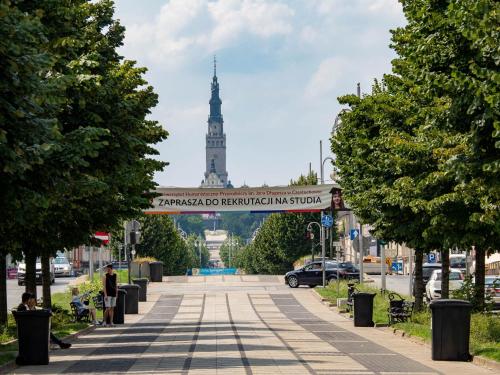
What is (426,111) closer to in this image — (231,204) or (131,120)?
(131,120)

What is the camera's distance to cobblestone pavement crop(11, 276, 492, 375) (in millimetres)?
20514

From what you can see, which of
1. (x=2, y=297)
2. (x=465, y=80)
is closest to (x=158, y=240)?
(x=2, y=297)

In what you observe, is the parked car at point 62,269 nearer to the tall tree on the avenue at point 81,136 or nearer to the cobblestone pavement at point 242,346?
the cobblestone pavement at point 242,346

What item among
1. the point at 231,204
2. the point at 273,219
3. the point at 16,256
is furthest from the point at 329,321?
the point at 273,219

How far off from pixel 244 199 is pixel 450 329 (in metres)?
38.5

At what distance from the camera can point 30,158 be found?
16.5 meters

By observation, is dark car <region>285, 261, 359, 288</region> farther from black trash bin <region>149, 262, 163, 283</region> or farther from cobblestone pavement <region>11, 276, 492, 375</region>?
cobblestone pavement <region>11, 276, 492, 375</region>

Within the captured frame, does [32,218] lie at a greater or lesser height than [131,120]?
lesser

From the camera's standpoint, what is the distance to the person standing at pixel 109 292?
34.9m

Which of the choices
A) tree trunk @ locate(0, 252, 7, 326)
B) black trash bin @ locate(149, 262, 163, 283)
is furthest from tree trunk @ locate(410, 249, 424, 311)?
black trash bin @ locate(149, 262, 163, 283)

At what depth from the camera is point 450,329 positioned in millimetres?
22062

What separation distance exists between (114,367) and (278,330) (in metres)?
13.4

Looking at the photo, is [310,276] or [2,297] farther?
[310,276]

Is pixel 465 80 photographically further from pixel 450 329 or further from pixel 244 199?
pixel 244 199
